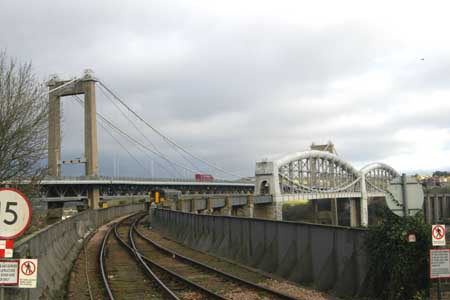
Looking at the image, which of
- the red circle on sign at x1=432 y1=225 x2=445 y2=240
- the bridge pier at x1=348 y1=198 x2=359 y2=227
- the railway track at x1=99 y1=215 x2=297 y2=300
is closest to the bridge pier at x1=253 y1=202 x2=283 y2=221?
the bridge pier at x1=348 y1=198 x2=359 y2=227

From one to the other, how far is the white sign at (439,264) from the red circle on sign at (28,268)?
7.30 m

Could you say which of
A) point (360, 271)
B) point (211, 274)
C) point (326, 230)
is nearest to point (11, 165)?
point (211, 274)

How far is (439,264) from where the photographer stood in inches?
400

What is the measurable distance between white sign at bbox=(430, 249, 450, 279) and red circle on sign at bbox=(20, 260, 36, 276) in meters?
7.30

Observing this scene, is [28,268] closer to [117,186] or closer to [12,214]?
[12,214]

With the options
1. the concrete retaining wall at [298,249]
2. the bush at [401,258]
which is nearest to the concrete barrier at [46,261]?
the concrete retaining wall at [298,249]

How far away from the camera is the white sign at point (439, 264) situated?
10117 millimetres

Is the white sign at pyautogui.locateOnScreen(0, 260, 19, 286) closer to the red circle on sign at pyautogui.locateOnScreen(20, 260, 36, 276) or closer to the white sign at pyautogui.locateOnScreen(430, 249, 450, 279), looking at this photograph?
the red circle on sign at pyautogui.locateOnScreen(20, 260, 36, 276)

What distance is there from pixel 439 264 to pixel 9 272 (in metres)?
7.83

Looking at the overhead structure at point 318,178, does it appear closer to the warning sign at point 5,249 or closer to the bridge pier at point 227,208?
the bridge pier at point 227,208

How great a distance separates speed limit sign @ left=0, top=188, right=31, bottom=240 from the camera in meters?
7.50

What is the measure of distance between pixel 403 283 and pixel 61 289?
31.9 feet

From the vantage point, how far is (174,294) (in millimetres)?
13438

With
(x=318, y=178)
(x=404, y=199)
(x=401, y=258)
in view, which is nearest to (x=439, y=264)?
(x=401, y=258)
